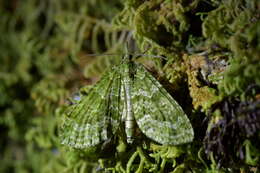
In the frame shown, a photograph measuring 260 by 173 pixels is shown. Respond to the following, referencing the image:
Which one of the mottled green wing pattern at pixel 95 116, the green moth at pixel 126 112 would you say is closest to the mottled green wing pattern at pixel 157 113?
the green moth at pixel 126 112

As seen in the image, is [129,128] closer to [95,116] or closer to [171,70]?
[95,116]

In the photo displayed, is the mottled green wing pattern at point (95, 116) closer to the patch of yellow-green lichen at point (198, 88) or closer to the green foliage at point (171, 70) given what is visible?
the green foliage at point (171, 70)

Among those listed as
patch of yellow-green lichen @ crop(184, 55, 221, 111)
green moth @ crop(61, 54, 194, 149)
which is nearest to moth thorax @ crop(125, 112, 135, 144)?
green moth @ crop(61, 54, 194, 149)

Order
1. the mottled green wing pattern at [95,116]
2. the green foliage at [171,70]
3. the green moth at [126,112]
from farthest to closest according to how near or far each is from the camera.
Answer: the mottled green wing pattern at [95,116]
the green moth at [126,112]
the green foliage at [171,70]

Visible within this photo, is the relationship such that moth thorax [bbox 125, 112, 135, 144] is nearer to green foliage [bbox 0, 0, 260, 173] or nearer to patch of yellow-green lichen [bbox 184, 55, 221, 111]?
green foliage [bbox 0, 0, 260, 173]

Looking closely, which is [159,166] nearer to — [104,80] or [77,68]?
[104,80]

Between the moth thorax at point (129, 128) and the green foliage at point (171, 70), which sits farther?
the moth thorax at point (129, 128)

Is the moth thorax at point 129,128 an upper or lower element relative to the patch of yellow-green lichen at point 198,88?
lower

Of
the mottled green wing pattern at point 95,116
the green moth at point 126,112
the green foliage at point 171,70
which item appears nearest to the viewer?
the green foliage at point 171,70

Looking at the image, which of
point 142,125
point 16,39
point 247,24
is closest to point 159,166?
point 142,125
